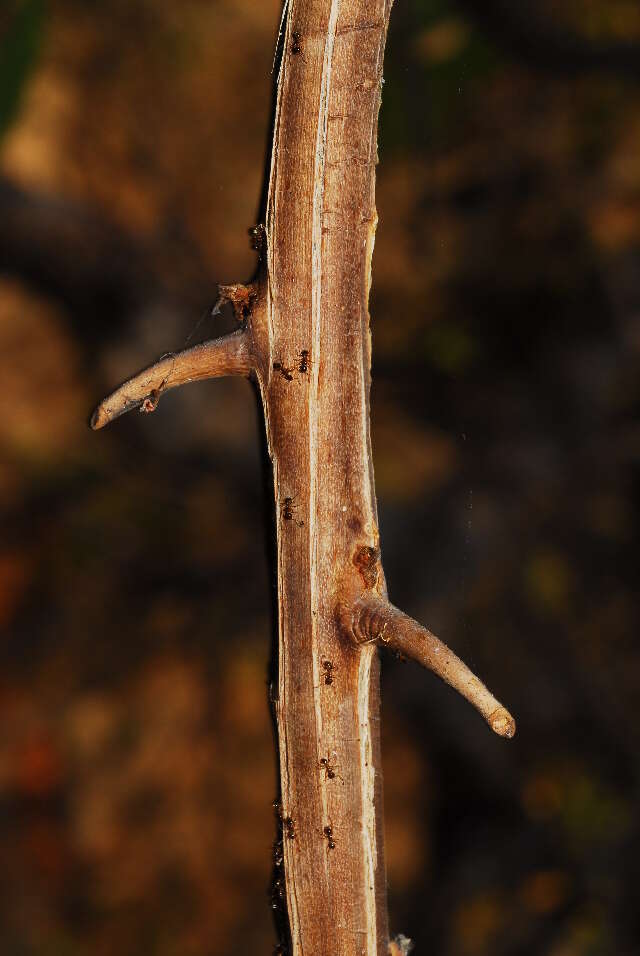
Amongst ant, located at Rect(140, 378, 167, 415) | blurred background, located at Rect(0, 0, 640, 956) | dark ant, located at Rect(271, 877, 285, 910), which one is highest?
blurred background, located at Rect(0, 0, 640, 956)

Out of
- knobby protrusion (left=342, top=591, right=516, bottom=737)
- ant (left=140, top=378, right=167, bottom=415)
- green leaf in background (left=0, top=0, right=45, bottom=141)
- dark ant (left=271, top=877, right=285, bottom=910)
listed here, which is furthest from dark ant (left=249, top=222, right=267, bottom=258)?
green leaf in background (left=0, top=0, right=45, bottom=141)

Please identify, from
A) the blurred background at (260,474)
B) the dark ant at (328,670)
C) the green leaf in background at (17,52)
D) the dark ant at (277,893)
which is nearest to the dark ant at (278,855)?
the dark ant at (277,893)

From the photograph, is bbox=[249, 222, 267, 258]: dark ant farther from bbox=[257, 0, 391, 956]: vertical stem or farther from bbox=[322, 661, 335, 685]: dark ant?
bbox=[322, 661, 335, 685]: dark ant

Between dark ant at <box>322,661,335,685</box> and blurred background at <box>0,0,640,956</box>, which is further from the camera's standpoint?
blurred background at <box>0,0,640,956</box>

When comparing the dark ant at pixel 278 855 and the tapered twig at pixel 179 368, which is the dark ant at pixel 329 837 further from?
the tapered twig at pixel 179 368

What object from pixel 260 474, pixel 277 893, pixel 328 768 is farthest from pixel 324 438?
pixel 260 474
